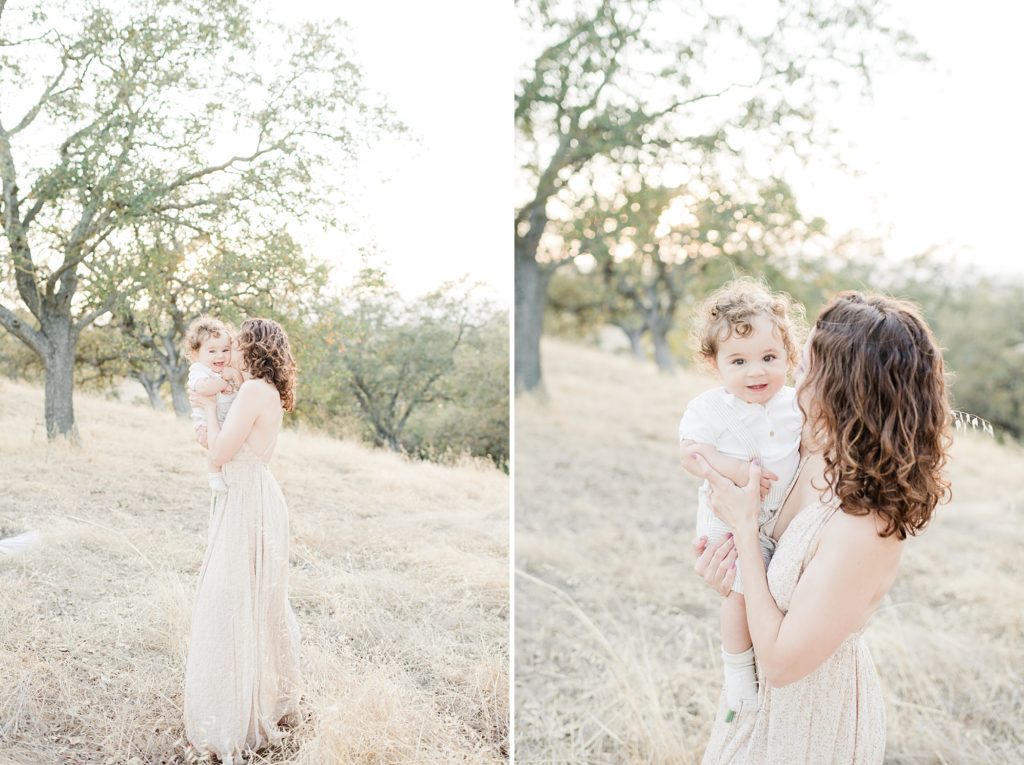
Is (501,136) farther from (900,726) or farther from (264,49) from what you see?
(900,726)

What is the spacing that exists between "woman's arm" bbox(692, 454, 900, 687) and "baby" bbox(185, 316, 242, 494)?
1.29 m

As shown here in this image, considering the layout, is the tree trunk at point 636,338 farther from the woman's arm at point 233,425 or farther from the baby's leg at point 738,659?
the baby's leg at point 738,659

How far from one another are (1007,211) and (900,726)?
3.89 m

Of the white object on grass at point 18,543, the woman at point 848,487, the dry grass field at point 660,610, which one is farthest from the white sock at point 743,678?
the white object on grass at point 18,543

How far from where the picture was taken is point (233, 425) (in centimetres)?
228

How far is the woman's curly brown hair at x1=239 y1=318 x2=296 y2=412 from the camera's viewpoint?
7.61ft

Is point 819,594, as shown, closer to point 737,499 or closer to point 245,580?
point 737,499

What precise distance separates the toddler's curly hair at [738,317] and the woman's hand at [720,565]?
0.36 m

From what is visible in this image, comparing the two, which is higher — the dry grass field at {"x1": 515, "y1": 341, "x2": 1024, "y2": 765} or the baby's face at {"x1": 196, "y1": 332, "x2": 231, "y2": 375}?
the baby's face at {"x1": 196, "y1": 332, "x2": 231, "y2": 375}

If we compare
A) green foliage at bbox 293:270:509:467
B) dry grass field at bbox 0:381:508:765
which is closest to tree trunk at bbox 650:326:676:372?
green foliage at bbox 293:270:509:467

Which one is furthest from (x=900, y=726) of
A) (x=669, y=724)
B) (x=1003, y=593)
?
(x=1003, y=593)

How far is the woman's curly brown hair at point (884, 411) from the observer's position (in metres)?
1.43

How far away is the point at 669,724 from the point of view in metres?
3.40

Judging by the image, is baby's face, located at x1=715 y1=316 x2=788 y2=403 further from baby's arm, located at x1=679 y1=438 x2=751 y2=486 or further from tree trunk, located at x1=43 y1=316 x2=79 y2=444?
tree trunk, located at x1=43 y1=316 x2=79 y2=444
